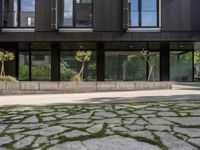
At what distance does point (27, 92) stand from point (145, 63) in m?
12.6

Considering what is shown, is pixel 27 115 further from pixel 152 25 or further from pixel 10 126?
pixel 152 25

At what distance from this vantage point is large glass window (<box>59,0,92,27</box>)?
77.5 ft

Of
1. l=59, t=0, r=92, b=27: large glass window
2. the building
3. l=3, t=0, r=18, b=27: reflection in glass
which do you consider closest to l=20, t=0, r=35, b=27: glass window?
the building

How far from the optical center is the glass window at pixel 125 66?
28.3m

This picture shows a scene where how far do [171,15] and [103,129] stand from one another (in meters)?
17.1

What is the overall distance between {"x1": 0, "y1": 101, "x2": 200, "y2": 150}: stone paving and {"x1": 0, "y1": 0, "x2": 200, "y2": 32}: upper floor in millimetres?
13280

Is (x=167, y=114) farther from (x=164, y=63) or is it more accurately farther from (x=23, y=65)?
(x=23, y=65)

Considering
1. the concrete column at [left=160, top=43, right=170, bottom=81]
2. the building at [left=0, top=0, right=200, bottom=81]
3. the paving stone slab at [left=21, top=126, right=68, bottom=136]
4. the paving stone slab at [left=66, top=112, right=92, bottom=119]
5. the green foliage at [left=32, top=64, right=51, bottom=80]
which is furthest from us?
the green foliage at [left=32, top=64, right=51, bottom=80]

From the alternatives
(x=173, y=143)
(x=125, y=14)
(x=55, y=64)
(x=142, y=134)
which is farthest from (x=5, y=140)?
(x=55, y=64)

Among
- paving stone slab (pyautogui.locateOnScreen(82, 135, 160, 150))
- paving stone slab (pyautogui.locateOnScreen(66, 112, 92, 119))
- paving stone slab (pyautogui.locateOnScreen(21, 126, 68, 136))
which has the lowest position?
paving stone slab (pyautogui.locateOnScreen(82, 135, 160, 150))

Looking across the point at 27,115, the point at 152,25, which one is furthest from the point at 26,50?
the point at 27,115

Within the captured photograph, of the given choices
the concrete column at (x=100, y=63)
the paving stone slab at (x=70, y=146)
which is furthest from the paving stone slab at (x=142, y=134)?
the concrete column at (x=100, y=63)

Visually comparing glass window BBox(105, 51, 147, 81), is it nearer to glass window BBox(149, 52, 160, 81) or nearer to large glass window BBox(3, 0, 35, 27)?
glass window BBox(149, 52, 160, 81)

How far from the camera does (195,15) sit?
75.7 feet
